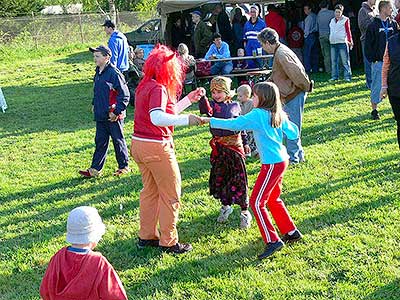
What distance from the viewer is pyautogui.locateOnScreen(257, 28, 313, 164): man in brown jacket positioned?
6.69 metres

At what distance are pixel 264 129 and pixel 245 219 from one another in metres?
1.25

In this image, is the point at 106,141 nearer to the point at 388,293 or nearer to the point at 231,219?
the point at 231,219

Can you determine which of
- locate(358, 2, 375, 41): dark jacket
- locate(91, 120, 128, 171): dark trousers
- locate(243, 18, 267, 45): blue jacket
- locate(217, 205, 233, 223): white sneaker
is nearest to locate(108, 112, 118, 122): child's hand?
locate(91, 120, 128, 171): dark trousers

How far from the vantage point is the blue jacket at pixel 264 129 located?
4699 mm

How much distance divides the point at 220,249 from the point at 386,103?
636 cm

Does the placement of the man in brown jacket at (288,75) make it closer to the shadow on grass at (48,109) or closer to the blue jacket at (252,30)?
the shadow on grass at (48,109)

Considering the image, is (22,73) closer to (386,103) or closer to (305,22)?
(305,22)

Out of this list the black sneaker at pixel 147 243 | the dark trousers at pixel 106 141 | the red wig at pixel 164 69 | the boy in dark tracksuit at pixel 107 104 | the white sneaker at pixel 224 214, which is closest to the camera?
the red wig at pixel 164 69

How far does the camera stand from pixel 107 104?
25.0 ft

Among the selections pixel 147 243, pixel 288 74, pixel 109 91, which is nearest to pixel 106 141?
pixel 109 91

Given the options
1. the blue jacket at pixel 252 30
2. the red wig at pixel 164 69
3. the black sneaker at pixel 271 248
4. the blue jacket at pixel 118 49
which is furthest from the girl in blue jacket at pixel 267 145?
the blue jacket at pixel 252 30

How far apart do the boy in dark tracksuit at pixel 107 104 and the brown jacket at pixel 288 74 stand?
2035mm

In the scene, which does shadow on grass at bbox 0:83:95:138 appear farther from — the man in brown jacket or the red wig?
the red wig

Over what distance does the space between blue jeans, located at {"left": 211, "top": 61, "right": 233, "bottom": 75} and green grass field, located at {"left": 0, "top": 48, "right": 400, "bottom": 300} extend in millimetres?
2979
